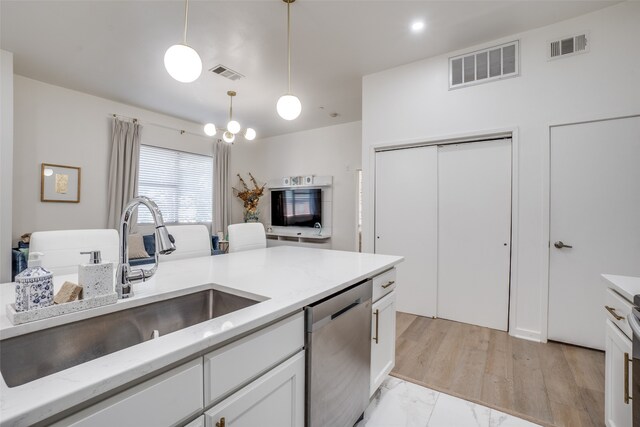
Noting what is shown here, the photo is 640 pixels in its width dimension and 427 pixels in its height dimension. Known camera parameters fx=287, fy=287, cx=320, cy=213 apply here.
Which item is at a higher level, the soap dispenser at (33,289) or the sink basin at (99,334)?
the soap dispenser at (33,289)

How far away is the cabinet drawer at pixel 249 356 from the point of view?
2.59ft

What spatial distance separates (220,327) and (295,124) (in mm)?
5003

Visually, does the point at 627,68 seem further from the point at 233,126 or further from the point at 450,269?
the point at 233,126

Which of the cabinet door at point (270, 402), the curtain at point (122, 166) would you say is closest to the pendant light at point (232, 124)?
the curtain at point (122, 166)

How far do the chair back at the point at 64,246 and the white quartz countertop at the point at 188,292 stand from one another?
0.86ft

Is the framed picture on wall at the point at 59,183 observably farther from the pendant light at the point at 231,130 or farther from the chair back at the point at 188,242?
the chair back at the point at 188,242

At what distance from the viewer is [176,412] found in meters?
0.70

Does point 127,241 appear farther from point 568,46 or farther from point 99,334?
point 568,46

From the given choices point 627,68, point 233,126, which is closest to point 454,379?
point 627,68

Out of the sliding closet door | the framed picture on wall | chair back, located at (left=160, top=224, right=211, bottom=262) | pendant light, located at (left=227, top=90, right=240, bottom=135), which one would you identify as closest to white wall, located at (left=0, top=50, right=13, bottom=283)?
the framed picture on wall

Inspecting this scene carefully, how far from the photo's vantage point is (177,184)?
506 centimetres

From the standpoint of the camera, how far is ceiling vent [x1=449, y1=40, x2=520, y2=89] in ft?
8.90

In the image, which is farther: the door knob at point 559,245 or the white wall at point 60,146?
the white wall at point 60,146

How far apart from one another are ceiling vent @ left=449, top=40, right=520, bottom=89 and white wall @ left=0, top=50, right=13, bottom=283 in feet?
15.0
